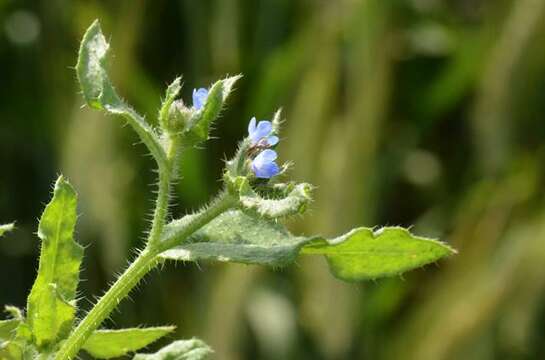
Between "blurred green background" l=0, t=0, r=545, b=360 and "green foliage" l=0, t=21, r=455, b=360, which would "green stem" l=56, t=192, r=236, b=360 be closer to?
"green foliage" l=0, t=21, r=455, b=360

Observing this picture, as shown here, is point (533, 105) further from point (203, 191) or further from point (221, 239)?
point (221, 239)

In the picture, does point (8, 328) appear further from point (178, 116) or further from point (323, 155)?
point (323, 155)

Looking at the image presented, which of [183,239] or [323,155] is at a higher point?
[323,155]

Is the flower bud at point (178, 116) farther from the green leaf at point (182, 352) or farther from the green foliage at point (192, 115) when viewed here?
the green leaf at point (182, 352)

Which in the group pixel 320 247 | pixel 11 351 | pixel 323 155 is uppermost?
pixel 323 155

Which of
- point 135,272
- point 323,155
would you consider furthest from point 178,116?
point 323,155

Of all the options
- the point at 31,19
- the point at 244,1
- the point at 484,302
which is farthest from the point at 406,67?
the point at 31,19

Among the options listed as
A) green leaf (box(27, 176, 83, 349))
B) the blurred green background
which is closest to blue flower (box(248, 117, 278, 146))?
green leaf (box(27, 176, 83, 349))
